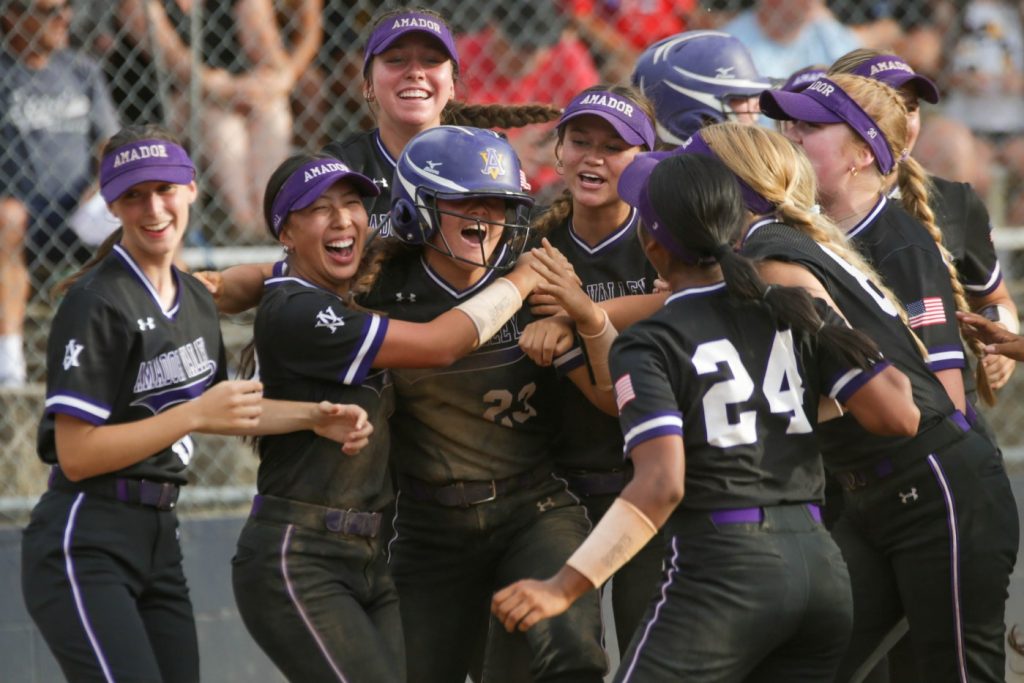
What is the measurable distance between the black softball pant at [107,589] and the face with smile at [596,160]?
1483 mm

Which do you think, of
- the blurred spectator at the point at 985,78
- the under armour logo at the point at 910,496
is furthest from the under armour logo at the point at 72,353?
the blurred spectator at the point at 985,78

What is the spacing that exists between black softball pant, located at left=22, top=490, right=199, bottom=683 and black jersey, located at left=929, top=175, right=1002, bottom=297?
255 cm

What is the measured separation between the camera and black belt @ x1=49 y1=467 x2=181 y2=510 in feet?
13.1

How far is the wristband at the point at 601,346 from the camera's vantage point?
3900 millimetres

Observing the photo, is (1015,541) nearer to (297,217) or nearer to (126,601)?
(297,217)

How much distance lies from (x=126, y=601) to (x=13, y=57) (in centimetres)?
324

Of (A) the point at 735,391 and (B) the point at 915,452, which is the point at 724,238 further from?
(B) the point at 915,452

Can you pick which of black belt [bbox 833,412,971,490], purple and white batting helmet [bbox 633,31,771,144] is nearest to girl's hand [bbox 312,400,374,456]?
black belt [bbox 833,412,971,490]

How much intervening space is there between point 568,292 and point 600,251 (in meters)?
0.48

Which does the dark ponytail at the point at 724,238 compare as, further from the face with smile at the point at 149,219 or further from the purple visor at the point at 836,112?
the face with smile at the point at 149,219

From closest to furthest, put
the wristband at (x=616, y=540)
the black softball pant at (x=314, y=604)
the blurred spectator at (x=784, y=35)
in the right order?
the wristband at (x=616, y=540) → the black softball pant at (x=314, y=604) → the blurred spectator at (x=784, y=35)

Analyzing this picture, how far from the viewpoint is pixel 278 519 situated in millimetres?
3842

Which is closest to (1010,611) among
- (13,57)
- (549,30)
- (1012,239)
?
(1012,239)

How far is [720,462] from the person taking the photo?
324 cm
